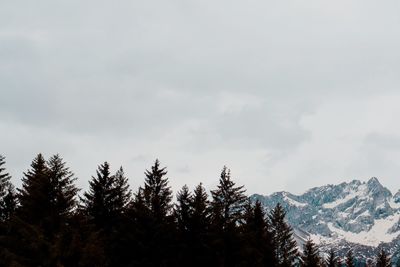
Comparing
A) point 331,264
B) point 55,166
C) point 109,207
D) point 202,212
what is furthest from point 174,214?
point 331,264

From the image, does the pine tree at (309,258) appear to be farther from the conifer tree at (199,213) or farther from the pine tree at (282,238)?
the conifer tree at (199,213)

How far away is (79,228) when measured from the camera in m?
28.1

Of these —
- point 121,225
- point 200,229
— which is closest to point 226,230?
point 200,229

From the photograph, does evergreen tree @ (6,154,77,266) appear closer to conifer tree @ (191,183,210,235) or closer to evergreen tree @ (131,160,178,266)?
evergreen tree @ (131,160,178,266)

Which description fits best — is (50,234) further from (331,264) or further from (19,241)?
(331,264)

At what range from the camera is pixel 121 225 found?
38.7 metres

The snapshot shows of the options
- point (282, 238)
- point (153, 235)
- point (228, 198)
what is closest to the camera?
point (153, 235)

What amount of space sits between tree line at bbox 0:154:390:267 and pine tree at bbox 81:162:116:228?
0.08 meters

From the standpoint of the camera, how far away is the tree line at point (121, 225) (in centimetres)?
2686

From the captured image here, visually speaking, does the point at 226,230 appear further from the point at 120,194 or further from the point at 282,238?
the point at 282,238

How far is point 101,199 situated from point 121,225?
18.4 ft

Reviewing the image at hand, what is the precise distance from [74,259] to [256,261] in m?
18.3

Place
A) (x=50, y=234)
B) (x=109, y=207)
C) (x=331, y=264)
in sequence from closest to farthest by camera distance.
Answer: (x=50, y=234) → (x=109, y=207) → (x=331, y=264)

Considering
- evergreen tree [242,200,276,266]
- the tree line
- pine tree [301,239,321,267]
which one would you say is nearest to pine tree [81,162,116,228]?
the tree line
